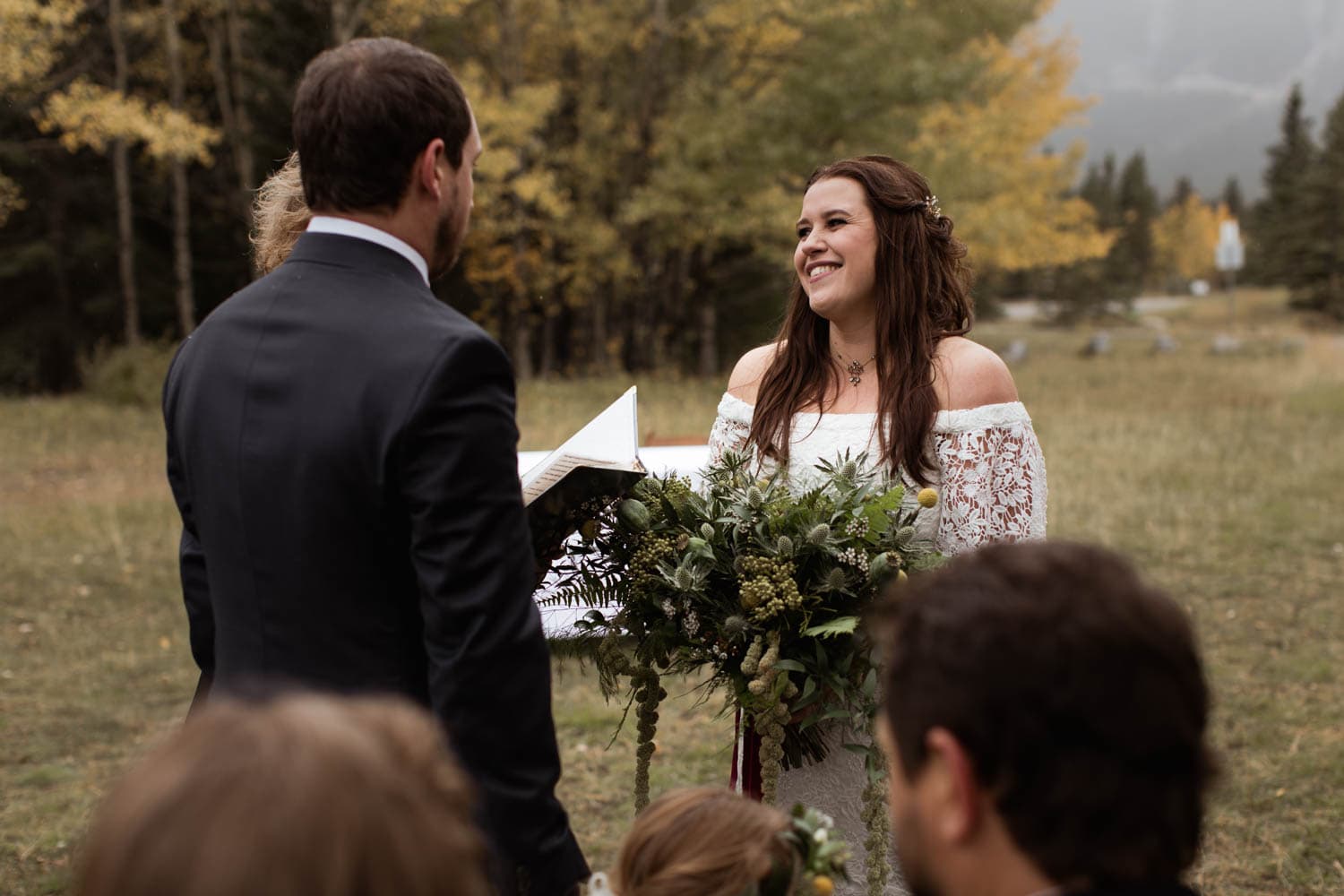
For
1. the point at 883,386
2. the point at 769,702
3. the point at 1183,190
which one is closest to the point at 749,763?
the point at 769,702

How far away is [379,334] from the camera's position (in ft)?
6.37

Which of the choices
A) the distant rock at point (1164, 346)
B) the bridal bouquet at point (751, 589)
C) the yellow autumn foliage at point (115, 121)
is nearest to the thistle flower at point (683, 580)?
the bridal bouquet at point (751, 589)

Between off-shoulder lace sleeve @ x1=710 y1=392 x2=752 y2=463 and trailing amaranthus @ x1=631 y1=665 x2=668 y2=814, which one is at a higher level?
off-shoulder lace sleeve @ x1=710 y1=392 x2=752 y2=463

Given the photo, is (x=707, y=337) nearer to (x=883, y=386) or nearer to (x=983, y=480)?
(x=883, y=386)

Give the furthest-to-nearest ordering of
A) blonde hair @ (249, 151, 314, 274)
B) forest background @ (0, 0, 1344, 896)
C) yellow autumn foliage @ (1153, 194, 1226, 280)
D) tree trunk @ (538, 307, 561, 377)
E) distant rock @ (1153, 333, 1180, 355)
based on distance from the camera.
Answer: yellow autumn foliage @ (1153, 194, 1226, 280), distant rock @ (1153, 333, 1180, 355), tree trunk @ (538, 307, 561, 377), forest background @ (0, 0, 1344, 896), blonde hair @ (249, 151, 314, 274)

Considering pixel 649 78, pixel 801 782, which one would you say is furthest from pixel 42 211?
pixel 801 782

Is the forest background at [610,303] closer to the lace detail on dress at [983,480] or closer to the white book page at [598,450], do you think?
the lace detail on dress at [983,480]

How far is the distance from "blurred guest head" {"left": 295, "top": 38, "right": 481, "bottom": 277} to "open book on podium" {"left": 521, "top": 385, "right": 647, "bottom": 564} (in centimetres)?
58

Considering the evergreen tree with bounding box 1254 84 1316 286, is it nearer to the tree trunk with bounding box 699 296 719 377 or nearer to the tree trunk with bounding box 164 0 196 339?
the tree trunk with bounding box 699 296 719 377

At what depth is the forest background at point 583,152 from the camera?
67.2ft

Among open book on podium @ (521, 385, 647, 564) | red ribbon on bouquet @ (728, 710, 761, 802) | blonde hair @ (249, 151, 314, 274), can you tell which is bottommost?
red ribbon on bouquet @ (728, 710, 761, 802)

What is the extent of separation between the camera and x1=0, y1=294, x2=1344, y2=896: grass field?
532 centimetres

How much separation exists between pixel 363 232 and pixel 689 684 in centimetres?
606

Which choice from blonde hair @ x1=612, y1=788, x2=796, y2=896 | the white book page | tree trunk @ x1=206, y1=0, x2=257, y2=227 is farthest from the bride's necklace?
tree trunk @ x1=206, y1=0, x2=257, y2=227
